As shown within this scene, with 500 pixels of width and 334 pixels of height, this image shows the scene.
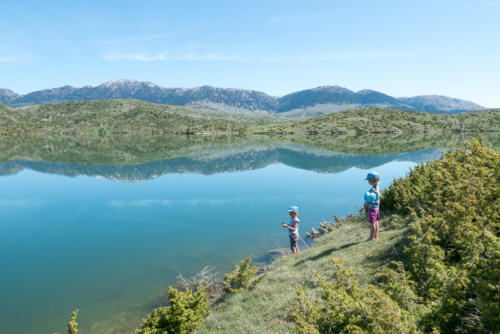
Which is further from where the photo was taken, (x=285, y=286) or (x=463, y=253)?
(x=285, y=286)

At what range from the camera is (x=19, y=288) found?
1549cm

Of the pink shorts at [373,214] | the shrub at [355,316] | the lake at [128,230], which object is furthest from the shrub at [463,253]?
the lake at [128,230]

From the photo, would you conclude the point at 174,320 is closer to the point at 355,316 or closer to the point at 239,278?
the point at 239,278

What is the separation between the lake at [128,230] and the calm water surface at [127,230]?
0.08 metres

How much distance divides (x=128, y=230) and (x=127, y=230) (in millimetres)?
91

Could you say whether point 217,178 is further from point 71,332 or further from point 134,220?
point 71,332

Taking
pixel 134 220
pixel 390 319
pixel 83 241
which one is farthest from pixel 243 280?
pixel 134 220

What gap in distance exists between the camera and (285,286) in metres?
11.4

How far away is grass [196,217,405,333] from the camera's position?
910 centimetres

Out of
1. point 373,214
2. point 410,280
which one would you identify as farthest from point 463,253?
point 373,214

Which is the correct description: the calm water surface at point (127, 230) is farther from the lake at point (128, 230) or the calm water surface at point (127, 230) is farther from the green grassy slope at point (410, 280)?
the green grassy slope at point (410, 280)

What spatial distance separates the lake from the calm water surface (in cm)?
8

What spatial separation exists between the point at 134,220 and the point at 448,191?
85.2 feet

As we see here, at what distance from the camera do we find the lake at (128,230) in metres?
14.4
